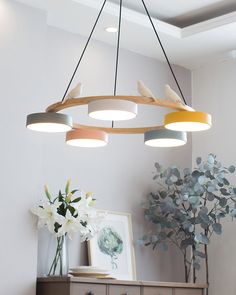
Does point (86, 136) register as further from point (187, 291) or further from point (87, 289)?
point (187, 291)

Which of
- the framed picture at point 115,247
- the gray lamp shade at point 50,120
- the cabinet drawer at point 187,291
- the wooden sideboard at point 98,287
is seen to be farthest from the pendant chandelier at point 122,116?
the cabinet drawer at point 187,291

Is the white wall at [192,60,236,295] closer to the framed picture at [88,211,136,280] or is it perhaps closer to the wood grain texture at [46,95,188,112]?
the framed picture at [88,211,136,280]

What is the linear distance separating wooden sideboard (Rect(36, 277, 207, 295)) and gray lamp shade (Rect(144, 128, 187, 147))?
1.19 metres

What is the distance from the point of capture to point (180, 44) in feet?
17.5

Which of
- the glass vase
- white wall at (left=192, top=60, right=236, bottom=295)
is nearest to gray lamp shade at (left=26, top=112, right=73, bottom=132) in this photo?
the glass vase

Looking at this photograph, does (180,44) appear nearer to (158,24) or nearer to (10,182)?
(158,24)

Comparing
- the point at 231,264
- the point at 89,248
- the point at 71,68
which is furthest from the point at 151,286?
the point at 71,68

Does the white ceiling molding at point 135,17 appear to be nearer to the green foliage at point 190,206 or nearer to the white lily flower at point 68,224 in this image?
the green foliage at point 190,206

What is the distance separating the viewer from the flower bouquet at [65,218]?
14.1 ft

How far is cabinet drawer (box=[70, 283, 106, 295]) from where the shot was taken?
4102 millimetres

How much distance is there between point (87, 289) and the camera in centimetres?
418

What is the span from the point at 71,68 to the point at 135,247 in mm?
1440

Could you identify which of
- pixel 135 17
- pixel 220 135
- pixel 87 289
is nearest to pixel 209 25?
pixel 135 17

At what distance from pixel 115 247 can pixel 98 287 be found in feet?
2.29
